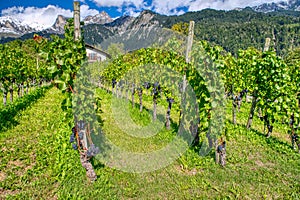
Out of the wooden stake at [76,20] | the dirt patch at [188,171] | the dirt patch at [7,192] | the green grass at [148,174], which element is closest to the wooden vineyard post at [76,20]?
the wooden stake at [76,20]

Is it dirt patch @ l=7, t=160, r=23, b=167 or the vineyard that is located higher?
the vineyard

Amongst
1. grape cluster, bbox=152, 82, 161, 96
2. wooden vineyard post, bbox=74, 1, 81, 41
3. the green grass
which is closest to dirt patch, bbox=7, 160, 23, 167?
the green grass

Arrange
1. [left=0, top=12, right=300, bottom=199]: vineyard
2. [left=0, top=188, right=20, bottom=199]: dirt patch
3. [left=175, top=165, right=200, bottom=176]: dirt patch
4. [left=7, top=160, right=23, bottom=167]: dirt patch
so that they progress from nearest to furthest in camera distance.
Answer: [left=0, top=188, right=20, bottom=199]: dirt patch → [left=0, top=12, right=300, bottom=199]: vineyard → [left=175, top=165, right=200, bottom=176]: dirt patch → [left=7, top=160, right=23, bottom=167]: dirt patch

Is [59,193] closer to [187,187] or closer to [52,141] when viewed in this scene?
[187,187]

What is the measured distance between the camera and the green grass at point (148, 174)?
3928 millimetres

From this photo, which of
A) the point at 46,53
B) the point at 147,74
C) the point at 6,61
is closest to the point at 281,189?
the point at 46,53

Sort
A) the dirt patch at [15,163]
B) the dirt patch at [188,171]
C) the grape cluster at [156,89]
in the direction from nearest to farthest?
the dirt patch at [188,171]
the dirt patch at [15,163]
the grape cluster at [156,89]

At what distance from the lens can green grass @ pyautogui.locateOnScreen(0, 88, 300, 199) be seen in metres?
3.93

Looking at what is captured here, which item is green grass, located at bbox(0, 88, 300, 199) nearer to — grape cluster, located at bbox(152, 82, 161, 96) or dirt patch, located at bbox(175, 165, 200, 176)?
dirt patch, located at bbox(175, 165, 200, 176)

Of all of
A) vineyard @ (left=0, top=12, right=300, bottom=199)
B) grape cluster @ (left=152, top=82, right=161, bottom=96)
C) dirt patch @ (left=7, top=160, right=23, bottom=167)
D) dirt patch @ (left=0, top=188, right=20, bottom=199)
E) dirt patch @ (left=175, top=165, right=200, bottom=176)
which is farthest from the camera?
grape cluster @ (left=152, top=82, right=161, bottom=96)

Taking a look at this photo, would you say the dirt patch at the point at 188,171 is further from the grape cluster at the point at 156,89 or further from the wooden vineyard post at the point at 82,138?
the grape cluster at the point at 156,89

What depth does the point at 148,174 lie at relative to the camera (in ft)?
15.0

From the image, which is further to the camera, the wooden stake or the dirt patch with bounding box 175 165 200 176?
the dirt patch with bounding box 175 165 200 176

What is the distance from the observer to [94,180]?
4180mm
